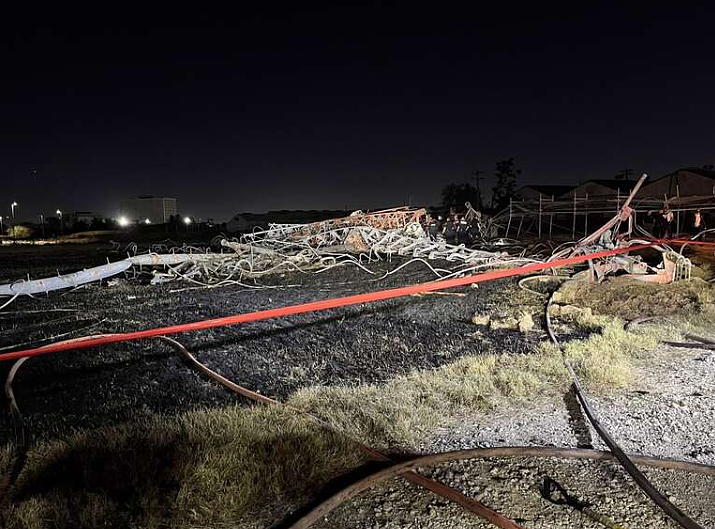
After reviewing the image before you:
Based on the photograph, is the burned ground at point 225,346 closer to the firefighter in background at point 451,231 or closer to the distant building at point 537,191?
the firefighter in background at point 451,231

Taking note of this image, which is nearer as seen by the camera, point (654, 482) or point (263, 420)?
point (654, 482)

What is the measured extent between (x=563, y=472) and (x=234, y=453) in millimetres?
1743

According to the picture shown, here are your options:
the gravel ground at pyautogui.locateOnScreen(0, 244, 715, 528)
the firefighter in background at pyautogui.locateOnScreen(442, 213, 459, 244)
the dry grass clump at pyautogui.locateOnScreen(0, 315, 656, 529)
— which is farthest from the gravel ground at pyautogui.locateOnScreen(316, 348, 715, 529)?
the firefighter in background at pyautogui.locateOnScreen(442, 213, 459, 244)

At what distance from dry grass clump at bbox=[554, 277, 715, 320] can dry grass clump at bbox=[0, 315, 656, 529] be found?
303cm

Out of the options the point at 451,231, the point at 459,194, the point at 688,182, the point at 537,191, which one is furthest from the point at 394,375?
the point at 459,194

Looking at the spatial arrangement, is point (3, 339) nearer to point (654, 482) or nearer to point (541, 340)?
point (541, 340)

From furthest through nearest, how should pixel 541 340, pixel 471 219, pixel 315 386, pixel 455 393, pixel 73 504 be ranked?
pixel 471 219, pixel 541 340, pixel 315 386, pixel 455 393, pixel 73 504

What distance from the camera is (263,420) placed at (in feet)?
10.3

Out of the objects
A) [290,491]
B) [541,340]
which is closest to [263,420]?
[290,491]

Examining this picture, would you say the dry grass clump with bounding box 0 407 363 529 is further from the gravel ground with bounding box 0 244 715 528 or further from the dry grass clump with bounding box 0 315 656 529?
the gravel ground with bounding box 0 244 715 528

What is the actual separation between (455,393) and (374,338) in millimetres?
1920

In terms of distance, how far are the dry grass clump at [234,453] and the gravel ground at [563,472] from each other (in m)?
0.25

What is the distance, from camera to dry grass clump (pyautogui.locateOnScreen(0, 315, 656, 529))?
7.27ft

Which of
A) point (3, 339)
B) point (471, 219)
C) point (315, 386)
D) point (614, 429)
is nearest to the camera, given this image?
point (614, 429)
